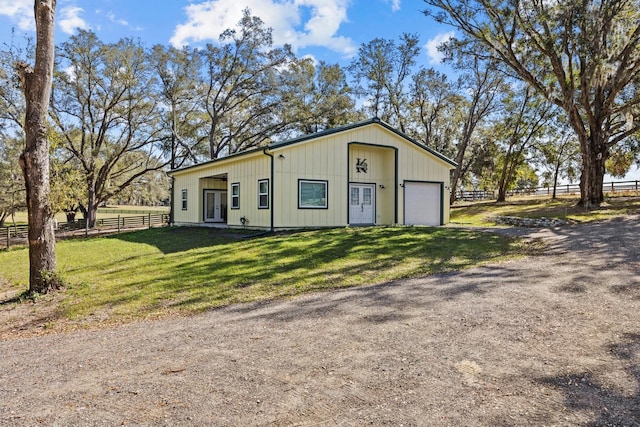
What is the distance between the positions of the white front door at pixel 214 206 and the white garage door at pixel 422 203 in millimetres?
9715

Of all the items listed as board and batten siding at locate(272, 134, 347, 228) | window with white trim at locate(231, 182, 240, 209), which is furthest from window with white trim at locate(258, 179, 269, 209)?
window with white trim at locate(231, 182, 240, 209)

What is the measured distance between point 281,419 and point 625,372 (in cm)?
275

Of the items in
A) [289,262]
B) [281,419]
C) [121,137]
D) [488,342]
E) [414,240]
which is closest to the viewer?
[281,419]

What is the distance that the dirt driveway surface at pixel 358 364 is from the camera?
2.78 m

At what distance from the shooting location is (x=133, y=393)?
315cm

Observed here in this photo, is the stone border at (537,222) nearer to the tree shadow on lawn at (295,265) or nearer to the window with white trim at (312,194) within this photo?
the tree shadow on lawn at (295,265)

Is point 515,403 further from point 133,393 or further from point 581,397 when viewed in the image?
point 133,393

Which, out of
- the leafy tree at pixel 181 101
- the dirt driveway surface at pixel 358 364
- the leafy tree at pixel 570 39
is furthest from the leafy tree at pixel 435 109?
the dirt driveway surface at pixel 358 364

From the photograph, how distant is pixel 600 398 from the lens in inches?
113

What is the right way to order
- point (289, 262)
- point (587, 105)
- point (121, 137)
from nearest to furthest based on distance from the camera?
1. point (289, 262)
2. point (587, 105)
3. point (121, 137)

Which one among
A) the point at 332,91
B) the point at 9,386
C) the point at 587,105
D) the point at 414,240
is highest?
the point at 332,91

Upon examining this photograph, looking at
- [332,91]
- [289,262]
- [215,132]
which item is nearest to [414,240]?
[289,262]

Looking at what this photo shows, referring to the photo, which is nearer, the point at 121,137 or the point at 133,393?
the point at 133,393

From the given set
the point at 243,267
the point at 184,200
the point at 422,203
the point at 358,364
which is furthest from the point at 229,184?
the point at 358,364
